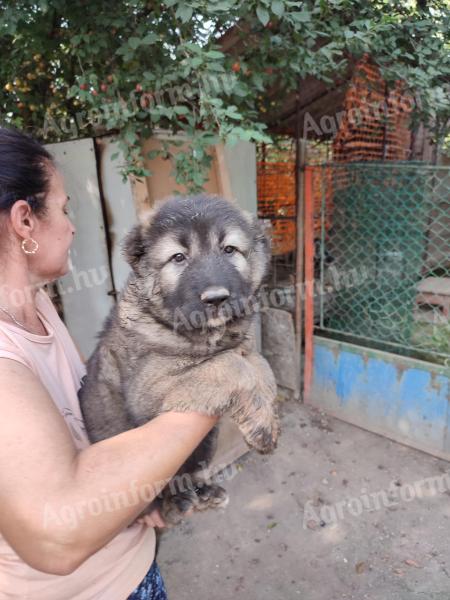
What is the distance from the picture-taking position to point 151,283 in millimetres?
2049

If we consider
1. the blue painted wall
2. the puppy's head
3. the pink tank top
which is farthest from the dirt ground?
the puppy's head

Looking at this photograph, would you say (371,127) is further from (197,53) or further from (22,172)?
(22,172)

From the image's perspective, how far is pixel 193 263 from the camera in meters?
2.00

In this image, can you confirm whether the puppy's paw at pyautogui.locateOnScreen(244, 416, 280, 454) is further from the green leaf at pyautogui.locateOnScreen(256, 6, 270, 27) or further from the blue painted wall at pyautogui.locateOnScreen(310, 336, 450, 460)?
the blue painted wall at pyautogui.locateOnScreen(310, 336, 450, 460)

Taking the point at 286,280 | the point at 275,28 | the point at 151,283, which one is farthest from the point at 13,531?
the point at 286,280

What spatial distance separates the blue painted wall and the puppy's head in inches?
105

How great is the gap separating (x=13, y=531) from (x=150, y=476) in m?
0.32

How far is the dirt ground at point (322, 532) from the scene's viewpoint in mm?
3047

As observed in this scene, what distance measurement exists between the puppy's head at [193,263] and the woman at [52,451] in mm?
472

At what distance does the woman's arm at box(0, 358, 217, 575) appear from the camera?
3.05ft

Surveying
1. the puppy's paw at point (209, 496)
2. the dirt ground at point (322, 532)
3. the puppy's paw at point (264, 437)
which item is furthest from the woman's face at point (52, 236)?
the dirt ground at point (322, 532)

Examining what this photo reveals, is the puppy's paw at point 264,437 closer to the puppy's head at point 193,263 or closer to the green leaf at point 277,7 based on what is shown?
the puppy's head at point 193,263

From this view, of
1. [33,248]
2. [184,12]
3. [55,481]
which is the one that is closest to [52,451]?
[55,481]

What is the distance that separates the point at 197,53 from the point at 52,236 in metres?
1.64
